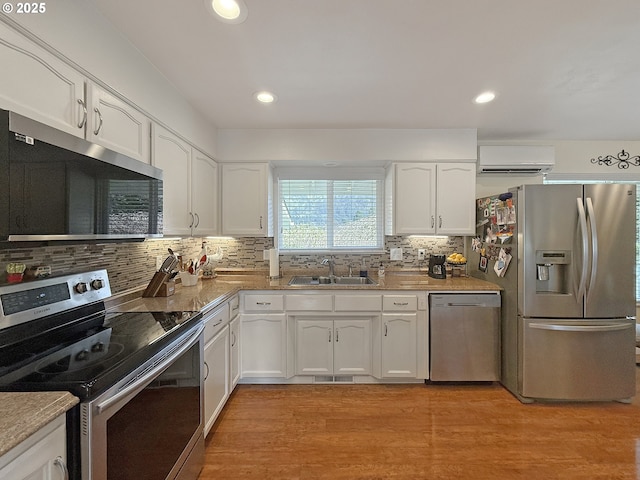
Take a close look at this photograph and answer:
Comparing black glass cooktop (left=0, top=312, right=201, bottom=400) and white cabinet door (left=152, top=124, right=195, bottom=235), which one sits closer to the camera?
black glass cooktop (left=0, top=312, right=201, bottom=400)

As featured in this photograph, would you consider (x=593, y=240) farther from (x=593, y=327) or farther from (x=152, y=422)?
(x=152, y=422)

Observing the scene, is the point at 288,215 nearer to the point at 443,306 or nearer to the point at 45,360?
the point at 443,306

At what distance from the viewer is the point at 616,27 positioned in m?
1.52

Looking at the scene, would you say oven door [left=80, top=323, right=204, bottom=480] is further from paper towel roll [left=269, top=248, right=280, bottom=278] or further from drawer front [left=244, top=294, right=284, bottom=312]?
paper towel roll [left=269, top=248, right=280, bottom=278]

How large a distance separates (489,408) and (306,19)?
2.88m

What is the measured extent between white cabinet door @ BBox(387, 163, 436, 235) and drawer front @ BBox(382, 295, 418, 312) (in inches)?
27.5

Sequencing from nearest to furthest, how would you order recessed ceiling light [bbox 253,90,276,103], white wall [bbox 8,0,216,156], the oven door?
the oven door, white wall [bbox 8,0,216,156], recessed ceiling light [bbox 253,90,276,103]

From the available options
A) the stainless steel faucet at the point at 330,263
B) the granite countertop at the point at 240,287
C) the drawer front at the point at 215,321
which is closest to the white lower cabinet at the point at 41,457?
the granite countertop at the point at 240,287

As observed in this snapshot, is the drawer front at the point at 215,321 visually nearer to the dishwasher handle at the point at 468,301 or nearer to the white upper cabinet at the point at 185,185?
the white upper cabinet at the point at 185,185

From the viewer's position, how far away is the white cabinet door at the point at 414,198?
297 centimetres

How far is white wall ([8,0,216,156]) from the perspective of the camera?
1.17 meters

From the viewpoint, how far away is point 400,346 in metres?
2.61

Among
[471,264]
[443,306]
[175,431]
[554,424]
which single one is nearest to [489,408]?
[554,424]

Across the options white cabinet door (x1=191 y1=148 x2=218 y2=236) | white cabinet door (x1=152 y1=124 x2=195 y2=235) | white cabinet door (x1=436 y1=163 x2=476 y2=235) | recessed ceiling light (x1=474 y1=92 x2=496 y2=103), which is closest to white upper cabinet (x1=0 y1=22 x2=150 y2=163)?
white cabinet door (x1=152 y1=124 x2=195 y2=235)
